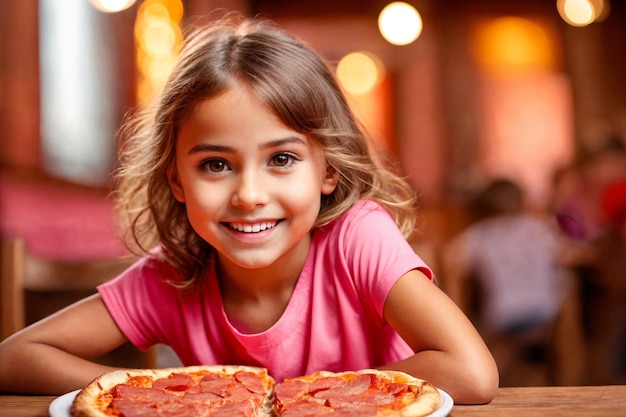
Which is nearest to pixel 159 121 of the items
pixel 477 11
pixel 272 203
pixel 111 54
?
pixel 272 203

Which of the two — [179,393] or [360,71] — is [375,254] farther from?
[360,71]

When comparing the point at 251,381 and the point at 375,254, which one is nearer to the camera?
the point at 251,381

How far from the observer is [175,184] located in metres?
1.44

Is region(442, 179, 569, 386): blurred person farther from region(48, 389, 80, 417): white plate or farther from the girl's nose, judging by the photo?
region(48, 389, 80, 417): white plate

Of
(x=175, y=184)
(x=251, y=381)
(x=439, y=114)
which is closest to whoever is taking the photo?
(x=251, y=381)

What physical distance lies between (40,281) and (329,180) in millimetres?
670

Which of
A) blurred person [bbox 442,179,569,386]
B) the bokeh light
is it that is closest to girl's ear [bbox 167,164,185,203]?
blurred person [bbox 442,179,569,386]

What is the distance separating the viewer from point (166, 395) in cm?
101

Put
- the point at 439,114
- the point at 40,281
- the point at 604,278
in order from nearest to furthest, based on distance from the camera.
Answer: the point at 40,281
the point at 604,278
the point at 439,114

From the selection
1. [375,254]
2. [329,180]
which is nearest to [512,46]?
[329,180]

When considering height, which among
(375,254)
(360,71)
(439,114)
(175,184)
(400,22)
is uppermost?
(400,22)

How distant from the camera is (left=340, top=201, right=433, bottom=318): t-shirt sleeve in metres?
1.26

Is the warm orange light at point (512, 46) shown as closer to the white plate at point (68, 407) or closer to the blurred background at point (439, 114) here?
the blurred background at point (439, 114)

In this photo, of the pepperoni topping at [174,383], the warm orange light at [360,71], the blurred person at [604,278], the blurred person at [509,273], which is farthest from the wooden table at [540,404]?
the warm orange light at [360,71]
